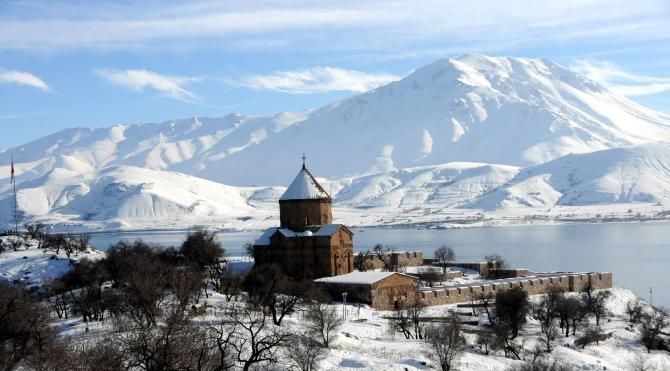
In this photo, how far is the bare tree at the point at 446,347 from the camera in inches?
1318

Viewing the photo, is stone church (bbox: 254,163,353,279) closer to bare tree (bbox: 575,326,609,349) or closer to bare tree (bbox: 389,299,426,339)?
bare tree (bbox: 389,299,426,339)

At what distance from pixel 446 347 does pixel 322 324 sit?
484 centimetres

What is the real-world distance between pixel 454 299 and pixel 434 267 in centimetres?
1383

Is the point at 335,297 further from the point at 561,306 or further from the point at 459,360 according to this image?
the point at 459,360

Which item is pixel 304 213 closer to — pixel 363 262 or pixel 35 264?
pixel 363 262

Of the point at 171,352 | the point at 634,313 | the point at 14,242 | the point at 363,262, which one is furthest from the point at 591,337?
the point at 14,242

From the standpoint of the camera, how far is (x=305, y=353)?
31.4 metres

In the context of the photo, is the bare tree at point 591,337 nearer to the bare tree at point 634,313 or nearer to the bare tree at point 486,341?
the bare tree at point 486,341

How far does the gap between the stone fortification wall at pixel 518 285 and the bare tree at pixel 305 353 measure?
17.7 m

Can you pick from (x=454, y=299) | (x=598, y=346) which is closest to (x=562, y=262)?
(x=454, y=299)

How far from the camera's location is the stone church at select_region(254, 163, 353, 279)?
5525 centimetres

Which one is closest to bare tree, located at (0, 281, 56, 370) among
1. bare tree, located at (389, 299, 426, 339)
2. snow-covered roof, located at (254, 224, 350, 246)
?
bare tree, located at (389, 299, 426, 339)

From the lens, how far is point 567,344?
41.8m

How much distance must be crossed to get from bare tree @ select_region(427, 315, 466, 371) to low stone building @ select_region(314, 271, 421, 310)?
43.7 ft
